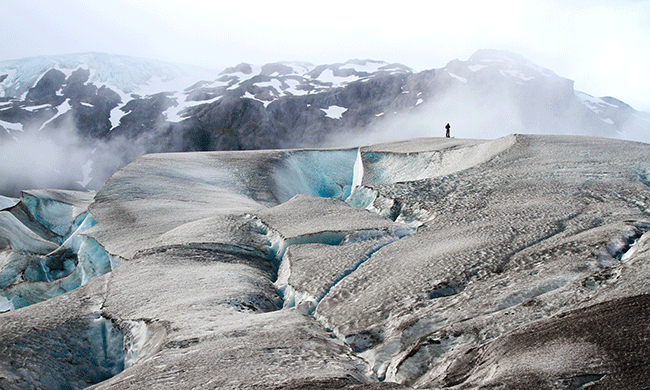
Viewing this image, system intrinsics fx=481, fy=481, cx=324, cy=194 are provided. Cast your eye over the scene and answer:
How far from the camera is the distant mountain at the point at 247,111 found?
219ft

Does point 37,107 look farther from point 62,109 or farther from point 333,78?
point 333,78

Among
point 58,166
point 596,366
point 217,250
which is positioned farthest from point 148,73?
point 596,366

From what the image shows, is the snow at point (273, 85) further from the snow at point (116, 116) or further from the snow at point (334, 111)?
the snow at point (116, 116)

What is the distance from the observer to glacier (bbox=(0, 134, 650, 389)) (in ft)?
14.9

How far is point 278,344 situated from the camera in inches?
218

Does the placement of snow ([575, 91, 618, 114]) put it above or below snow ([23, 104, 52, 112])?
above

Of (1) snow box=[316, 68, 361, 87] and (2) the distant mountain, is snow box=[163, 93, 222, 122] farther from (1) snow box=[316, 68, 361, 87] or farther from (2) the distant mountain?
(1) snow box=[316, 68, 361, 87]

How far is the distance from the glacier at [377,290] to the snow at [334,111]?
63100 mm

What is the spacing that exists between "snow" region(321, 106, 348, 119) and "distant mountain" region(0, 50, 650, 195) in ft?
0.53

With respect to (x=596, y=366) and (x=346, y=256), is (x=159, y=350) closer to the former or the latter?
(x=346, y=256)

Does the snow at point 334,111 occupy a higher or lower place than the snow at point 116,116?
higher

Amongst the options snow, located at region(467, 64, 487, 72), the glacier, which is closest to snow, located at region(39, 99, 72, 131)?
the glacier

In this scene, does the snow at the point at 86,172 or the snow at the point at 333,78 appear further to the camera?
the snow at the point at 333,78

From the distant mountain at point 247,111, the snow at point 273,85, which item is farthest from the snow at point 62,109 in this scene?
the snow at point 273,85
